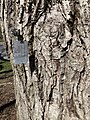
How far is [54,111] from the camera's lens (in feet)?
6.25

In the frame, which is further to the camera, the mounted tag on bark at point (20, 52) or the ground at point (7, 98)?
the ground at point (7, 98)


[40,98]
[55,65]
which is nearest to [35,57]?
[55,65]

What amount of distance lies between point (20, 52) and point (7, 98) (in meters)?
4.30

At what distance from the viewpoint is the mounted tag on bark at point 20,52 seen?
1.80m

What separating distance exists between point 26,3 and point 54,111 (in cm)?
67

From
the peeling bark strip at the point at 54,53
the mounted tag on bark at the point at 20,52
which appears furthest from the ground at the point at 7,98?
the mounted tag on bark at the point at 20,52

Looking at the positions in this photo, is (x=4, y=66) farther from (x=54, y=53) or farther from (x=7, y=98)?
(x=54, y=53)

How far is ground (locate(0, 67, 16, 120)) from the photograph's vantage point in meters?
5.37

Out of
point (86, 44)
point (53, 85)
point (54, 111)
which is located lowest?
point (54, 111)

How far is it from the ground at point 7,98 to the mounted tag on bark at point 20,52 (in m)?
3.60

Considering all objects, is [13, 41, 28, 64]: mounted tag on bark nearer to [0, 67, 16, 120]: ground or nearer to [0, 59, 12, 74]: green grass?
[0, 67, 16, 120]: ground

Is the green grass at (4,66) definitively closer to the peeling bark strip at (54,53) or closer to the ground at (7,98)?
the ground at (7,98)

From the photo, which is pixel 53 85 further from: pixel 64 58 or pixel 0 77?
pixel 0 77

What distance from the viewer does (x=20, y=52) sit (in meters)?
1.82
